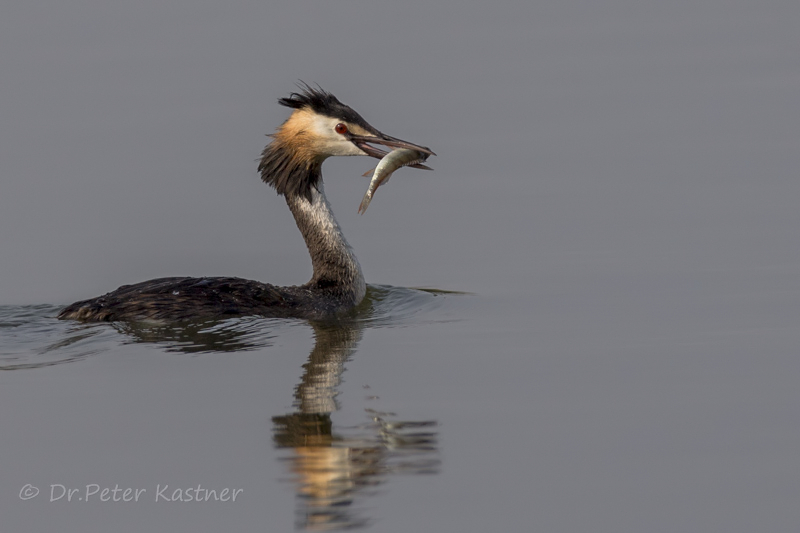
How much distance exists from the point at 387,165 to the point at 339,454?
15.1 feet

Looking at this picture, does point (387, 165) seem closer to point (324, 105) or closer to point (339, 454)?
point (324, 105)

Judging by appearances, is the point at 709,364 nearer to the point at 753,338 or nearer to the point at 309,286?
the point at 753,338

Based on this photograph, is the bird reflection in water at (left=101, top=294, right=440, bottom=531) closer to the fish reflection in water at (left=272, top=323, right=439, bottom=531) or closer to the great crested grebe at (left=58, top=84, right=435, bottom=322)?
the fish reflection in water at (left=272, top=323, right=439, bottom=531)

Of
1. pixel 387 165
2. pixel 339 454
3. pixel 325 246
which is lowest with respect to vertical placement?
pixel 339 454

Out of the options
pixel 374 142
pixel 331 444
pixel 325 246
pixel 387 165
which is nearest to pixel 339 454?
pixel 331 444

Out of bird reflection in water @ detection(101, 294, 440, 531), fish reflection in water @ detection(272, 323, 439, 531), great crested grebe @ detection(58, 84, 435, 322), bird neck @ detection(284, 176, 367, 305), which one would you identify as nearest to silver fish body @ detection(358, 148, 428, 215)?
great crested grebe @ detection(58, 84, 435, 322)

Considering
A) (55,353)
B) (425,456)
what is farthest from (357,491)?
(55,353)

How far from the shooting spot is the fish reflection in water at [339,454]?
7155 mm

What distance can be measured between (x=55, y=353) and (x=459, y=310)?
13.0 ft

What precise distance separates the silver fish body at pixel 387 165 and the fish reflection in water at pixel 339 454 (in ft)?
10.1

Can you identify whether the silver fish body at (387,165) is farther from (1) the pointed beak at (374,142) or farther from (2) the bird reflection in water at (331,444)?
(2) the bird reflection in water at (331,444)

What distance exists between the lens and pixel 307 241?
13.0 m

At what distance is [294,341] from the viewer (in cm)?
1093

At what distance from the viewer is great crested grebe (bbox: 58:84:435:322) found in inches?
451
